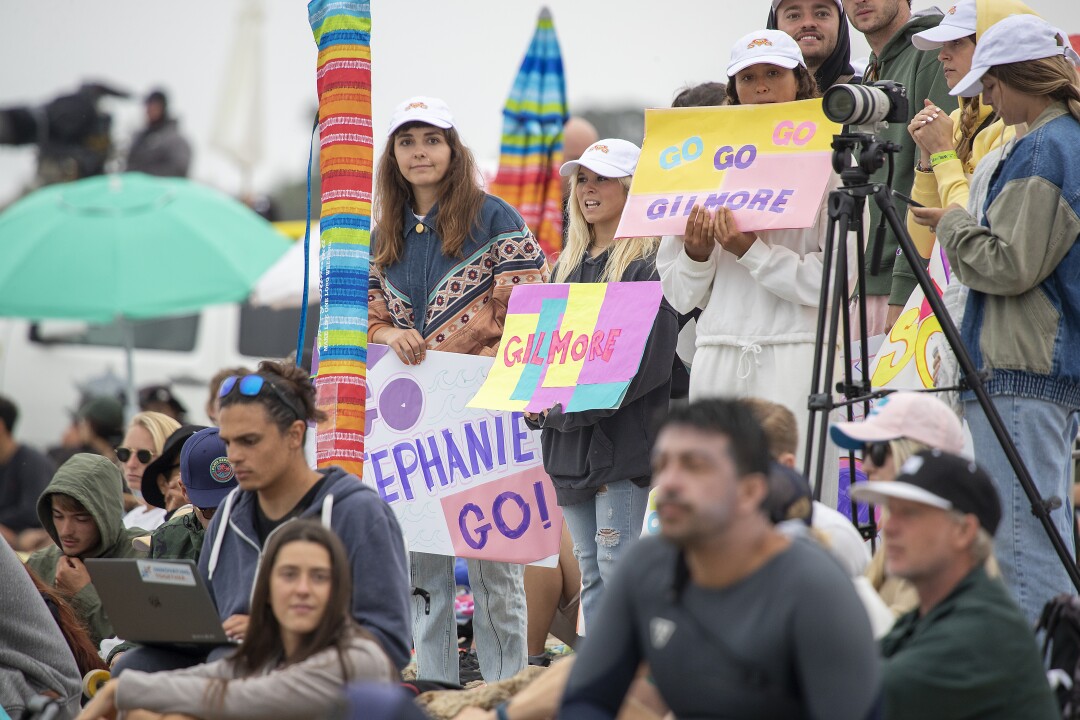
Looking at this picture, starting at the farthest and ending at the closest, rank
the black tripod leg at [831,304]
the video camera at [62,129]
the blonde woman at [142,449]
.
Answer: the video camera at [62,129], the blonde woman at [142,449], the black tripod leg at [831,304]

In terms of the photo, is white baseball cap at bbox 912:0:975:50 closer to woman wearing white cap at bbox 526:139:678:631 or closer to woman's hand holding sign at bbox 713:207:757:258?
woman's hand holding sign at bbox 713:207:757:258

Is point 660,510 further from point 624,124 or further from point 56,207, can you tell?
point 624,124

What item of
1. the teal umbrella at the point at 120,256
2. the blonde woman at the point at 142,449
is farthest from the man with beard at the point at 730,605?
the teal umbrella at the point at 120,256

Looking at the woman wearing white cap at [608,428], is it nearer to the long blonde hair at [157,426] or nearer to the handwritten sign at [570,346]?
the handwritten sign at [570,346]

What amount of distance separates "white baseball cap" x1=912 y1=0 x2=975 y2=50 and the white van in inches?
359

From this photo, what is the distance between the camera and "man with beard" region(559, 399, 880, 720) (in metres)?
2.81

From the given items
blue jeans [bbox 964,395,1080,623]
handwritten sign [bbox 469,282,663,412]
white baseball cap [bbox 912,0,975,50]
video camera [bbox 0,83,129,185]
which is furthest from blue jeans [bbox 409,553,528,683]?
video camera [bbox 0,83,129,185]

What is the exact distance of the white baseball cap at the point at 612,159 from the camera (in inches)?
225

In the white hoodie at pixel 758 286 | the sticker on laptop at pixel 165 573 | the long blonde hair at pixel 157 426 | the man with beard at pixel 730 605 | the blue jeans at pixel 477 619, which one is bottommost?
Result: the blue jeans at pixel 477 619

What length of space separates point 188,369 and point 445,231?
8.14 metres

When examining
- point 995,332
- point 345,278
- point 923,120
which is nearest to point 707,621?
point 995,332

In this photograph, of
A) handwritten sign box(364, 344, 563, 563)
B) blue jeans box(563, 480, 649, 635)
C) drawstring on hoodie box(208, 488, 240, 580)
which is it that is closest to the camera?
drawstring on hoodie box(208, 488, 240, 580)

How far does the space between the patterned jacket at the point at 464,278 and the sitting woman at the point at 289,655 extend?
209 cm

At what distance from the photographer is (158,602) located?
4348 mm
